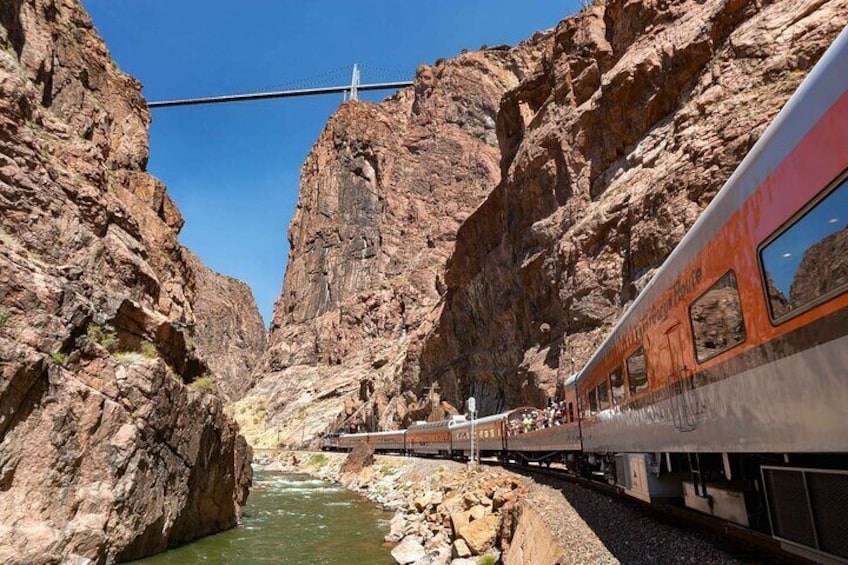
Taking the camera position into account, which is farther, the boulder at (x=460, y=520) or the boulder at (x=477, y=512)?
the boulder at (x=460, y=520)

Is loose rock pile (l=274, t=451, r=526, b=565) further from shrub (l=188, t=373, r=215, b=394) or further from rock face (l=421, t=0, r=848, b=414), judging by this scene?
rock face (l=421, t=0, r=848, b=414)

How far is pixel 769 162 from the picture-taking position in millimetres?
4906

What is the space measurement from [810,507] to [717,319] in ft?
7.09

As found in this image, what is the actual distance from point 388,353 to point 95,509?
3041 inches

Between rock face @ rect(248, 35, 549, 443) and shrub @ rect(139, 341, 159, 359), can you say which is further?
rock face @ rect(248, 35, 549, 443)

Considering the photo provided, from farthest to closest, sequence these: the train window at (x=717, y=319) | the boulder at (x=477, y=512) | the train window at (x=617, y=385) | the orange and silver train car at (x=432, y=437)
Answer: the orange and silver train car at (x=432, y=437), the boulder at (x=477, y=512), the train window at (x=617, y=385), the train window at (x=717, y=319)

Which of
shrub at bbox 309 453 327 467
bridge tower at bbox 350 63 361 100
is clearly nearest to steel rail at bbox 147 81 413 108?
bridge tower at bbox 350 63 361 100

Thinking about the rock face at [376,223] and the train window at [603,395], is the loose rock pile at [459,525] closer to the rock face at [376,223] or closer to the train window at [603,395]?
the train window at [603,395]

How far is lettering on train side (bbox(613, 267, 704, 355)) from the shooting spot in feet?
22.7

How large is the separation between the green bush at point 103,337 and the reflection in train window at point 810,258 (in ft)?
53.6

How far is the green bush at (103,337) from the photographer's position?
602 inches

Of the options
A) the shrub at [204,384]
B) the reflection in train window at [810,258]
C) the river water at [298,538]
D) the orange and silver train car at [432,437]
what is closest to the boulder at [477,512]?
the river water at [298,538]

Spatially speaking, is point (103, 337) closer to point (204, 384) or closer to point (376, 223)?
point (204, 384)

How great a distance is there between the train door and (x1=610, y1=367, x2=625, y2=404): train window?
3145 mm
